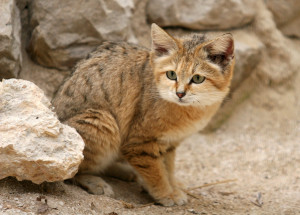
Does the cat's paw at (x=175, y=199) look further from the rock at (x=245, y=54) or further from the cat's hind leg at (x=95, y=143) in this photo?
the rock at (x=245, y=54)

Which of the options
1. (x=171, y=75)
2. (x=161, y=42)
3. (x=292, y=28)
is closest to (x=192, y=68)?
(x=171, y=75)

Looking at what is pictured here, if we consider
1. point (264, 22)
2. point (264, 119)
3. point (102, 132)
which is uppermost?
point (264, 22)

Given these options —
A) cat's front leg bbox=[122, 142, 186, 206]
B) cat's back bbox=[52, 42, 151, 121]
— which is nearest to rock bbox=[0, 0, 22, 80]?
cat's back bbox=[52, 42, 151, 121]

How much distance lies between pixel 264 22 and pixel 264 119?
1521 mm

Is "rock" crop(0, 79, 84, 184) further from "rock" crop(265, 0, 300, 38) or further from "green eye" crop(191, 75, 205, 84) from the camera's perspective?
"rock" crop(265, 0, 300, 38)

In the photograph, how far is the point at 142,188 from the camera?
4555mm

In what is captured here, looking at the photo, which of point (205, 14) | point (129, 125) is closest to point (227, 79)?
point (129, 125)

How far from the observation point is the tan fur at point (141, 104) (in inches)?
150

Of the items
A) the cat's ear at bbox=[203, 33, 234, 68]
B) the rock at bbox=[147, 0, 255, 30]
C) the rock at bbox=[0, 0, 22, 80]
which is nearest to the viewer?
the cat's ear at bbox=[203, 33, 234, 68]

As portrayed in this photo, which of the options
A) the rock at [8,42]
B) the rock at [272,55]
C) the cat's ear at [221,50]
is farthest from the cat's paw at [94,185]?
the rock at [272,55]

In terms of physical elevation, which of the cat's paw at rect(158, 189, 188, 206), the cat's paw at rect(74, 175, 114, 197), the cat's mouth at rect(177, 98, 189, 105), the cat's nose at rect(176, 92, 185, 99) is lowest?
the cat's paw at rect(158, 189, 188, 206)

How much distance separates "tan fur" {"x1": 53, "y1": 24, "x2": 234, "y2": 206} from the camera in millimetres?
3811

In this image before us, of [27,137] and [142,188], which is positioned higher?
[27,137]

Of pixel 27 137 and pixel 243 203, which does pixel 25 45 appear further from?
pixel 243 203
